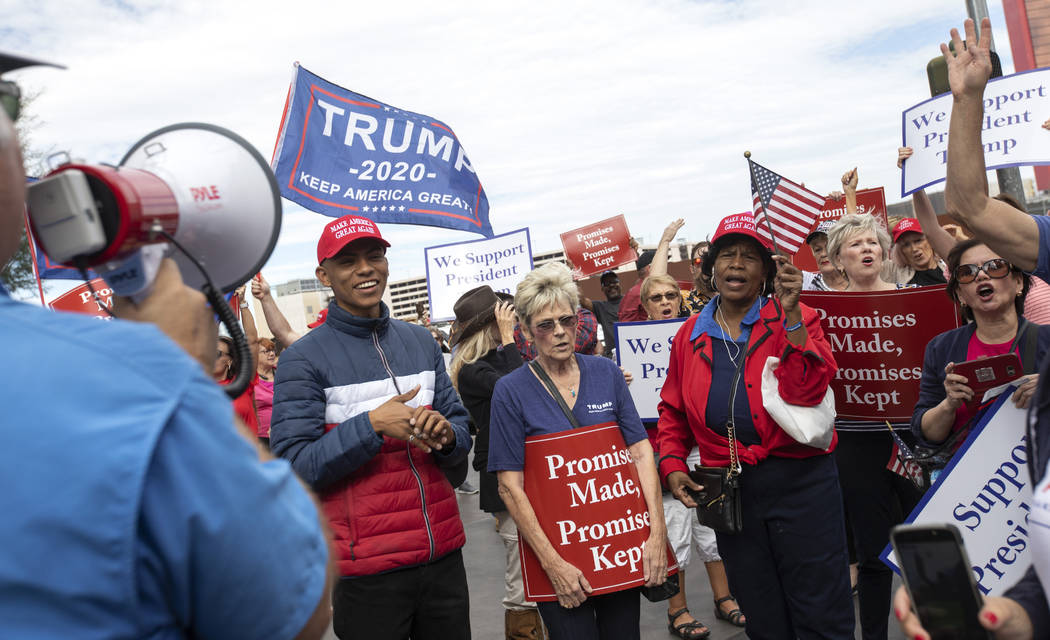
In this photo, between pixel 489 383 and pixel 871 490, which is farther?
pixel 489 383

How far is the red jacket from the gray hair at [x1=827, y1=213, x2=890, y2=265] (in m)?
1.43

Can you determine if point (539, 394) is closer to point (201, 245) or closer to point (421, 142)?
point (201, 245)

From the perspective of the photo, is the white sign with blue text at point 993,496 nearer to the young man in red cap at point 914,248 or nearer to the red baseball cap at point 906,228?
the young man in red cap at point 914,248

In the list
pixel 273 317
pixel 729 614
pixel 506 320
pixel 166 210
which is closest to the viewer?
pixel 166 210

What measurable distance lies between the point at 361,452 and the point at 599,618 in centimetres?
125

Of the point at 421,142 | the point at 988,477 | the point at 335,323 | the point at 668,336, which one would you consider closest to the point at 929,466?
the point at 988,477

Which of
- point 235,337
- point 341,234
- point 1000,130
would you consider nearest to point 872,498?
→ point 1000,130

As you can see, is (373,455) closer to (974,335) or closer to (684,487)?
(684,487)

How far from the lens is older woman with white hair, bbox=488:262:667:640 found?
128 inches

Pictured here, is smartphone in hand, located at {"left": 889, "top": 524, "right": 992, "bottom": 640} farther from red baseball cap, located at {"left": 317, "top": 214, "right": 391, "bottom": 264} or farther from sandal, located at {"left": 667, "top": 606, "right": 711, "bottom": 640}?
sandal, located at {"left": 667, "top": 606, "right": 711, "bottom": 640}

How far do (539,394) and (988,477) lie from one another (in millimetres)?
1735

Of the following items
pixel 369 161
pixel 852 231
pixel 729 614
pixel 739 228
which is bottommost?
pixel 729 614

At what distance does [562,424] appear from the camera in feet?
11.1

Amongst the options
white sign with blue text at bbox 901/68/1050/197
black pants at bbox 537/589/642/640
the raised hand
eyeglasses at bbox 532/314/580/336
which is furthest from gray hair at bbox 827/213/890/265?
black pants at bbox 537/589/642/640
